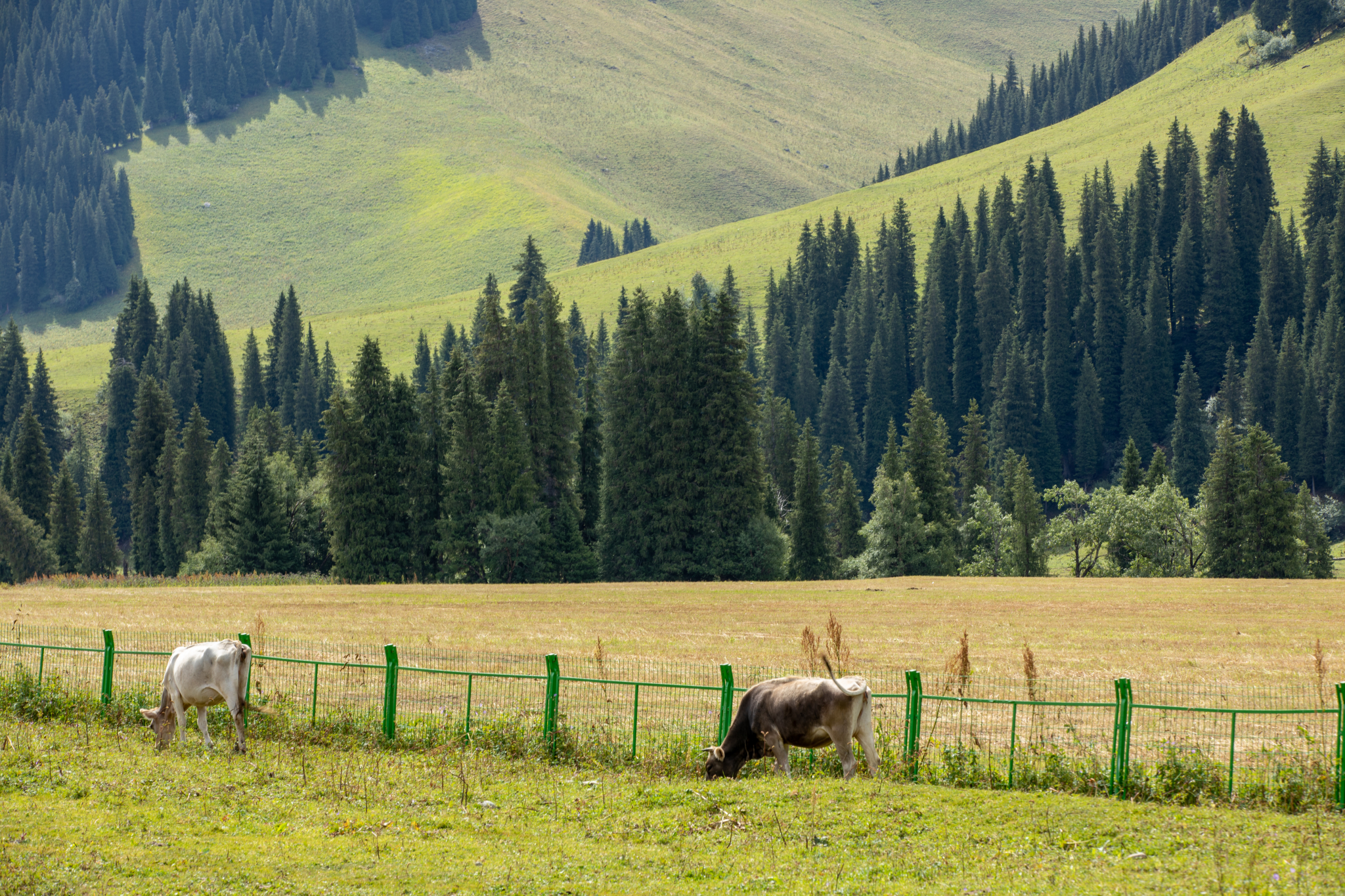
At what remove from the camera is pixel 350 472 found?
84.9 meters

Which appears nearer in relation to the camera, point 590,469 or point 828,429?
point 590,469

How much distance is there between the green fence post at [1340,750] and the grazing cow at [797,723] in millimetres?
6440

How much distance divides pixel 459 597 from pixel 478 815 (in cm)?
4725

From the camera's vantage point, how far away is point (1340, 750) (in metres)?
16.9

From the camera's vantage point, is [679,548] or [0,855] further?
[679,548]

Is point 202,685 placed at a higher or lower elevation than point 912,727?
lower

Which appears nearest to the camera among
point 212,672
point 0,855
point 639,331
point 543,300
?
point 0,855

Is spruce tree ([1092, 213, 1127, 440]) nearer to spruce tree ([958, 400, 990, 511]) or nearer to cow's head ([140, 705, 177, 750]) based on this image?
spruce tree ([958, 400, 990, 511])

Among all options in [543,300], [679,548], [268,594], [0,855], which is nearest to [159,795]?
[0,855]

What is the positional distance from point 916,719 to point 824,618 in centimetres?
3240

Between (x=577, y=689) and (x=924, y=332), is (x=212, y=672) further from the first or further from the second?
(x=924, y=332)

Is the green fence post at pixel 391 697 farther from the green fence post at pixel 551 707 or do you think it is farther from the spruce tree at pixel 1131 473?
the spruce tree at pixel 1131 473

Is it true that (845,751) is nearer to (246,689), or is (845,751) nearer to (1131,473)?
(246,689)

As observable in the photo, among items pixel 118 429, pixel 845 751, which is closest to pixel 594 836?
pixel 845 751
